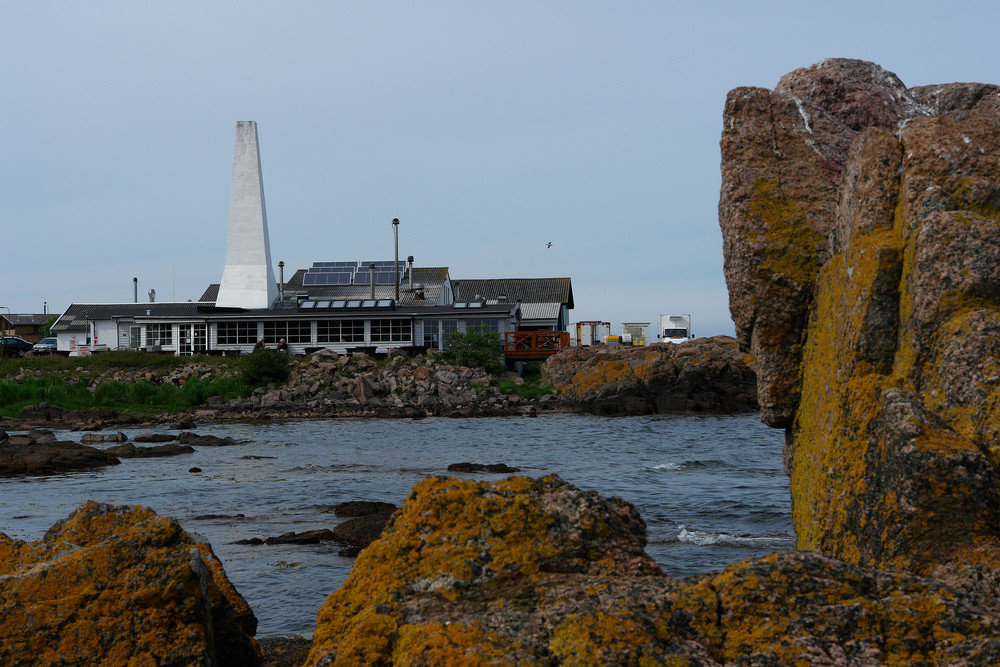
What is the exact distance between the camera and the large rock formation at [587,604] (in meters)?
3.26

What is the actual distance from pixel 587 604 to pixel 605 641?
0.82ft

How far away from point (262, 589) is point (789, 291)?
20.8 ft

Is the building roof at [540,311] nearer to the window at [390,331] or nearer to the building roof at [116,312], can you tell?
the window at [390,331]

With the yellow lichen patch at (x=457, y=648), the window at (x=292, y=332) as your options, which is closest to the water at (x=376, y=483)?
the yellow lichen patch at (x=457, y=648)

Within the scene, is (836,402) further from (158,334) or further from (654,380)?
(158,334)

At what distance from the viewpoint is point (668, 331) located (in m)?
70.5

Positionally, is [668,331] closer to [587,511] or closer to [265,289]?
[265,289]

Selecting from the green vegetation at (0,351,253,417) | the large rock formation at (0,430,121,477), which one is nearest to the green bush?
the green vegetation at (0,351,253,417)

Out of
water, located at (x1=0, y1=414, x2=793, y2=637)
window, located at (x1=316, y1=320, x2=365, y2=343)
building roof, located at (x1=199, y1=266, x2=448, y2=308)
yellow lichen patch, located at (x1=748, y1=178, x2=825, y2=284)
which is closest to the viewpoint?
yellow lichen patch, located at (x1=748, y1=178, x2=825, y2=284)

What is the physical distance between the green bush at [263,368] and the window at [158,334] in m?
14.2

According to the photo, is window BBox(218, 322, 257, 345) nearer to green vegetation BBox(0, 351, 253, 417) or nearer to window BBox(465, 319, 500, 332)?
green vegetation BBox(0, 351, 253, 417)

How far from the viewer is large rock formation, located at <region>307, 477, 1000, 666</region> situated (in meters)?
3.26

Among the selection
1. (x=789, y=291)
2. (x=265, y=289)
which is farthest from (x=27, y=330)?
(x=789, y=291)

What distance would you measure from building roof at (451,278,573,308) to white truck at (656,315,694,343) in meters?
7.92
